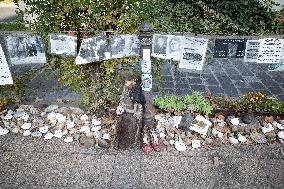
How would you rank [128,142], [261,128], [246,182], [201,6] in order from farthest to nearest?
1. [201,6]
2. [261,128]
3. [128,142]
4. [246,182]

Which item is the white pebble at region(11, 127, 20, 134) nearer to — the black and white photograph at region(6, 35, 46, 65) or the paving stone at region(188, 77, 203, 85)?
the black and white photograph at region(6, 35, 46, 65)

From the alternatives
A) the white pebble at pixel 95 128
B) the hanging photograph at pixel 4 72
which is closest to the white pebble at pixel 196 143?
the white pebble at pixel 95 128

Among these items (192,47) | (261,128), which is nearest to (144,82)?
(192,47)

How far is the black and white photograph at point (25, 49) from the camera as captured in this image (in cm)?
509

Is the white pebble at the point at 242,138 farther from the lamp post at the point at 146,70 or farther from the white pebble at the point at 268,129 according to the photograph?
the lamp post at the point at 146,70

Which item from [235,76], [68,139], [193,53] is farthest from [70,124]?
[235,76]

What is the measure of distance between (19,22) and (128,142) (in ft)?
8.92

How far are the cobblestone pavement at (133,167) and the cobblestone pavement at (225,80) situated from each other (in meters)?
1.96

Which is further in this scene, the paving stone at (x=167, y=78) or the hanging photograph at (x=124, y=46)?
the paving stone at (x=167, y=78)

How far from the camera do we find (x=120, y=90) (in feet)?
18.9

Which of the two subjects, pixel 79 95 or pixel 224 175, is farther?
pixel 79 95

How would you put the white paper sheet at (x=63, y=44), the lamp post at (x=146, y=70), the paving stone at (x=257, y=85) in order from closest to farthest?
the lamp post at (x=146, y=70) → the white paper sheet at (x=63, y=44) → the paving stone at (x=257, y=85)

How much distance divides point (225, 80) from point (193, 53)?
236 cm

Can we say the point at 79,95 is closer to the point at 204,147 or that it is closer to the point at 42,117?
the point at 42,117
